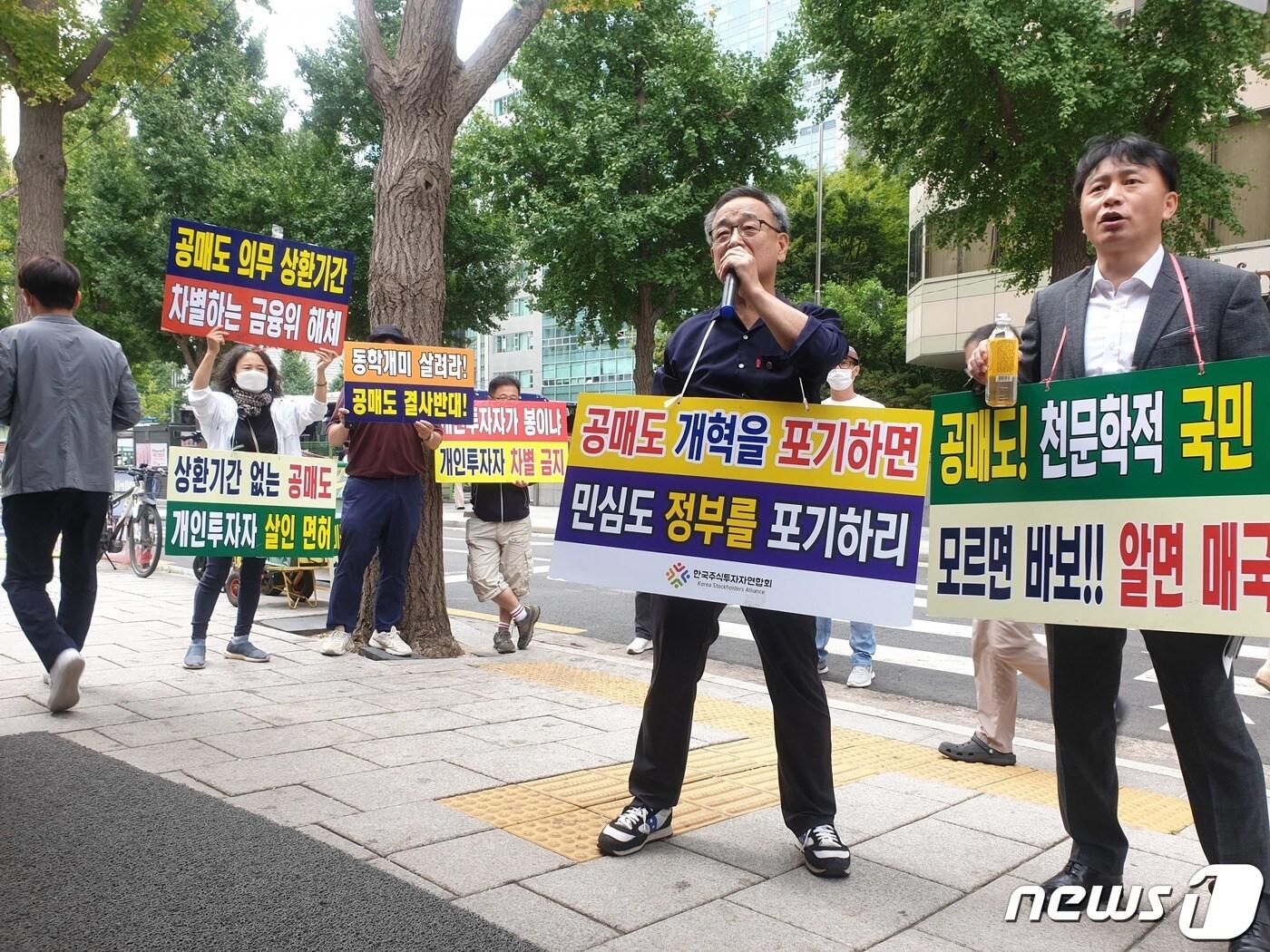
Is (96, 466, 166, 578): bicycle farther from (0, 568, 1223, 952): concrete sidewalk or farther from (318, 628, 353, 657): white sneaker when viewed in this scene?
(318, 628, 353, 657): white sneaker

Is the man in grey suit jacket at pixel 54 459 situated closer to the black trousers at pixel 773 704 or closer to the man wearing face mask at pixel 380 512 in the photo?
the man wearing face mask at pixel 380 512

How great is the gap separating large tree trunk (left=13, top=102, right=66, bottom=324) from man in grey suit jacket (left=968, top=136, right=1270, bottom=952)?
35.2 ft

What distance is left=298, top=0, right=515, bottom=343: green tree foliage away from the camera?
80.2ft

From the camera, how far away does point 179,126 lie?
24047 millimetres

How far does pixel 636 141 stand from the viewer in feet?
70.6

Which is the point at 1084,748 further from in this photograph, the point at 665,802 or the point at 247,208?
the point at 247,208

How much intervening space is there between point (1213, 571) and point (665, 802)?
5.41ft

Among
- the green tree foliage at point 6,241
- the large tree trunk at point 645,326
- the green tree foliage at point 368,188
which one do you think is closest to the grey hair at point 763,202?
the large tree trunk at point 645,326

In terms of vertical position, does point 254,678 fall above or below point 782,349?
below

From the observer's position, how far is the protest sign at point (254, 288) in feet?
18.6

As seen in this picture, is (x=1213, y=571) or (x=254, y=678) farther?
(x=254, y=678)

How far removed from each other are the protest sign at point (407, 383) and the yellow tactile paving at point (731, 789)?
2.60 m

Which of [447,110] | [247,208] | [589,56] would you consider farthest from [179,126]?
[447,110]

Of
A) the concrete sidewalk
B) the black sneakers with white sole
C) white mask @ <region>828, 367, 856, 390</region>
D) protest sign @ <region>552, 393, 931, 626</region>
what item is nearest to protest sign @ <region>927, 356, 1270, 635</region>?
protest sign @ <region>552, 393, 931, 626</region>
